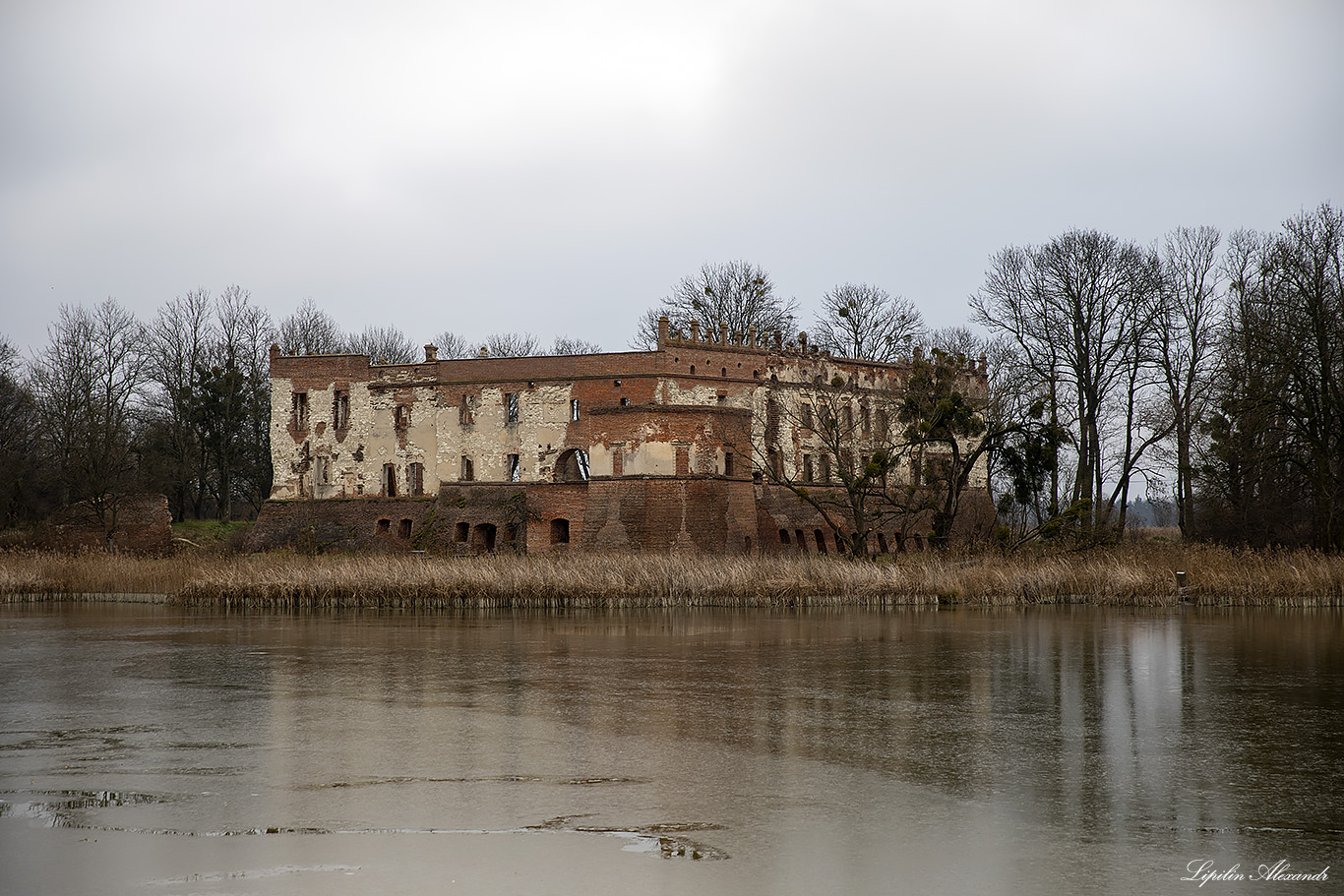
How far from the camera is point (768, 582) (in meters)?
22.0

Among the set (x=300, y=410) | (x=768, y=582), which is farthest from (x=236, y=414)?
(x=768, y=582)

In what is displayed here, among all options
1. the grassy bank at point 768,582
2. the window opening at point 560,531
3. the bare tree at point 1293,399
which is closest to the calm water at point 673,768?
the grassy bank at point 768,582

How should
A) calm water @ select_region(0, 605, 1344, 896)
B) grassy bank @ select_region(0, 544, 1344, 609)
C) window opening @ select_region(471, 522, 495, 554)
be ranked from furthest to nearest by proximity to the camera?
1. window opening @ select_region(471, 522, 495, 554)
2. grassy bank @ select_region(0, 544, 1344, 609)
3. calm water @ select_region(0, 605, 1344, 896)

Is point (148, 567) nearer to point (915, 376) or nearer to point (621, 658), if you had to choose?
point (621, 658)

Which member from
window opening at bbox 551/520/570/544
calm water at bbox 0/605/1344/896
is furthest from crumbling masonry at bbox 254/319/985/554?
calm water at bbox 0/605/1344/896

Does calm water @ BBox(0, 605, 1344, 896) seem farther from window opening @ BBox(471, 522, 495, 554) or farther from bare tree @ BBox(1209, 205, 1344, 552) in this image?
window opening @ BBox(471, 522, 495, 554)

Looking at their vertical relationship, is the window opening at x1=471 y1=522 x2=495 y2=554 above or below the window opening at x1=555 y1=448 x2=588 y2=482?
below

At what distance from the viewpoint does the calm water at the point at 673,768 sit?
17.8 ft

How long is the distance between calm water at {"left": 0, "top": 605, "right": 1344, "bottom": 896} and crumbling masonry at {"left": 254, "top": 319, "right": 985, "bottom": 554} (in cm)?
1970

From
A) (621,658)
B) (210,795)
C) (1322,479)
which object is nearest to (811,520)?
(1322,479)

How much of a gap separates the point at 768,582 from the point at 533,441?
65.5ft

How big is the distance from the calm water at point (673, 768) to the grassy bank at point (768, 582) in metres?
6.79

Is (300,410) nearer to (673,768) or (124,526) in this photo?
(124,526)

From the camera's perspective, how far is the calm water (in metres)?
5.44
